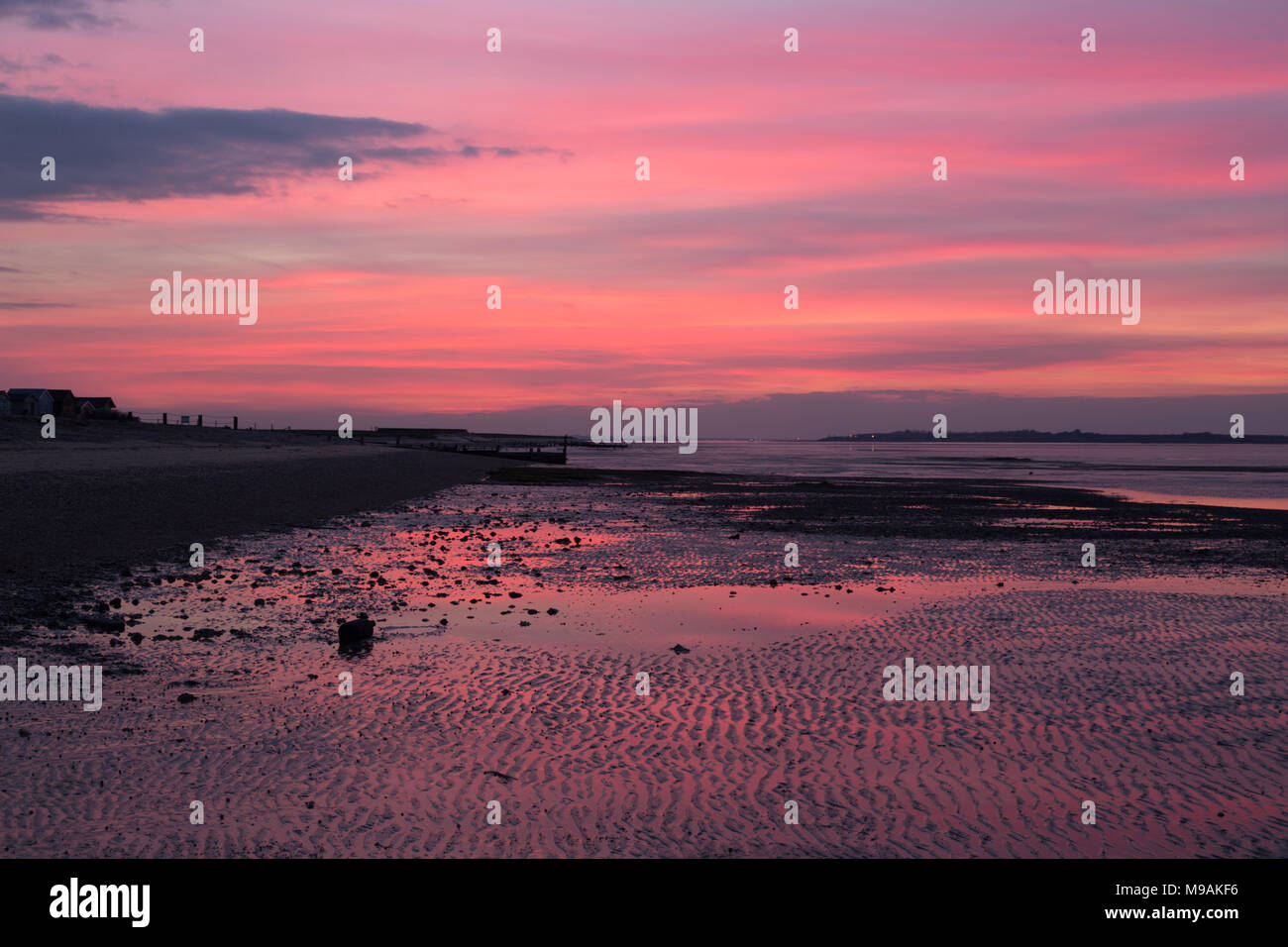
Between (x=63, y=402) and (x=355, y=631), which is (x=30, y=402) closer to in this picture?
(x=63, y=402)

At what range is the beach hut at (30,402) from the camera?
97.3 metres

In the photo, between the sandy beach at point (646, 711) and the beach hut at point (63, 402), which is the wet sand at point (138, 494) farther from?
the beach hut at point (63, 402)

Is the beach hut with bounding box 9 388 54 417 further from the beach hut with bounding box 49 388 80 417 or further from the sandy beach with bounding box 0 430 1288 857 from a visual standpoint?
the sandy beach with bounding box 0 430 1288 857

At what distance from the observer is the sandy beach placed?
801 centimetres

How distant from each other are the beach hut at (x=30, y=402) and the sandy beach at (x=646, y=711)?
87.4m

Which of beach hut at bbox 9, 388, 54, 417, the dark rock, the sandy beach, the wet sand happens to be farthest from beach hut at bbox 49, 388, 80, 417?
the dark rock

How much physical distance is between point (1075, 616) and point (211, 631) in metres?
15.7

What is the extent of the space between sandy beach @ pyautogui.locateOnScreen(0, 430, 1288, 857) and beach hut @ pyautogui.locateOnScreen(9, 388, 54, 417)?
287 ft

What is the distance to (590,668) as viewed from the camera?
44.7ft

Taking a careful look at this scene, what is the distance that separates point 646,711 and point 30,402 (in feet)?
350

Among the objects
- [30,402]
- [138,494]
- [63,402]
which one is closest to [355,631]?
[138,494]
